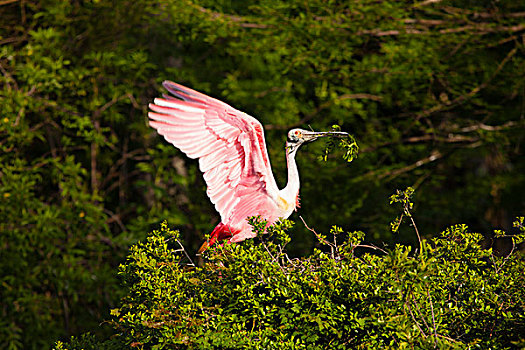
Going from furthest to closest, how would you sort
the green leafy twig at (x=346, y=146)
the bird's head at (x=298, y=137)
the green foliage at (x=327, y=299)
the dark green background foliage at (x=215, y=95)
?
the dark green background foliage at (x=215, y=95) → the bird's head at (x=298, y=137) → the green leafy twig at (x=346, y=146) → the green foliage at (x=327, y=299)

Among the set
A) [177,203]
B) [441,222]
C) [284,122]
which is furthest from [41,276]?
[441,222]

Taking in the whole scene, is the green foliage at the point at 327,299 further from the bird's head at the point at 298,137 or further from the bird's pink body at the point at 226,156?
the bird's head at the point at 298,137

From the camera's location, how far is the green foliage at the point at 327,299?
3.47 meters

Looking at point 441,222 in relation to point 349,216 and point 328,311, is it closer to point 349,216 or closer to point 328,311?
point 349,216

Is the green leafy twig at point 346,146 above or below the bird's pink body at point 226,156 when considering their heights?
above

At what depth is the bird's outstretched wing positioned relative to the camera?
5066 millimetres

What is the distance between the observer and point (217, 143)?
5156 millimetres

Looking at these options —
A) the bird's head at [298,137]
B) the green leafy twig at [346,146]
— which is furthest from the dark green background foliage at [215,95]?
the green leafy twig at [346,146]

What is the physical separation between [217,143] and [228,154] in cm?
10

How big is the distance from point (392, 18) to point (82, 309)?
4.99 meters

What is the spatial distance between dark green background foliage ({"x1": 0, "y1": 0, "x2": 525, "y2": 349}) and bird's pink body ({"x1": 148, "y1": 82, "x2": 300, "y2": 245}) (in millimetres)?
3787

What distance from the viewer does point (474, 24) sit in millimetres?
9094

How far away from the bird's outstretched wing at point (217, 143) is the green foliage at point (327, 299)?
1.16 m

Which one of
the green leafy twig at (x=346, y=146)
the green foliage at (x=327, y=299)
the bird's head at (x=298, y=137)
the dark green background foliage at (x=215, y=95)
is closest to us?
the green foliage at (x=327, y=299)
